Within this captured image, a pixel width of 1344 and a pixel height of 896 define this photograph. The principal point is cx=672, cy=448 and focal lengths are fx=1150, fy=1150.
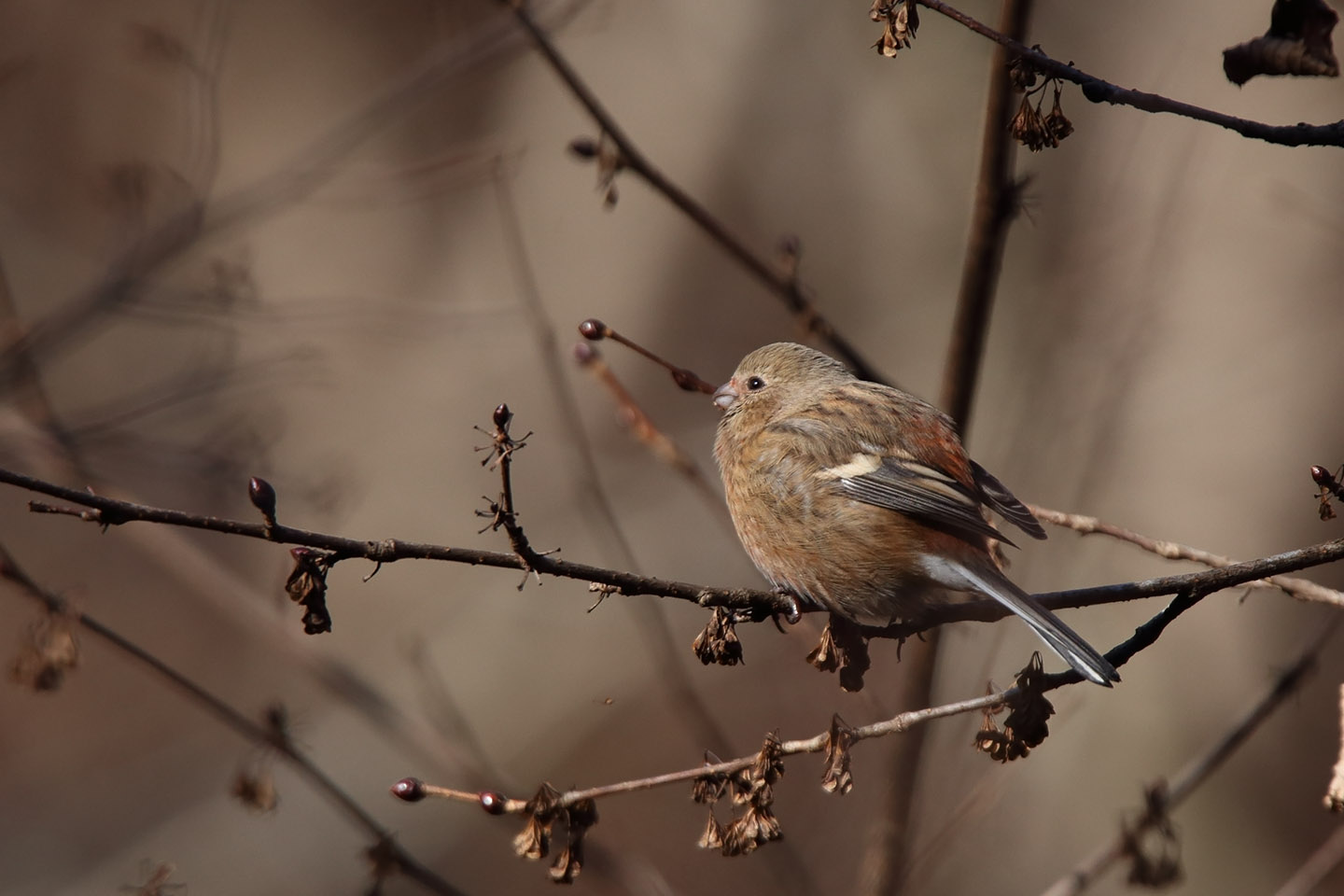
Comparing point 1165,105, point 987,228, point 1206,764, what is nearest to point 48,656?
point 1165,105

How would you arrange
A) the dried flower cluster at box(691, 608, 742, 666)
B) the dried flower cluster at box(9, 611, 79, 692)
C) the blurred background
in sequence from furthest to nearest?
the blurred background
the dried flower cluster at box(9, 611, 79, 692)
the dried flower cluster at box(691, 608, 742, 666)

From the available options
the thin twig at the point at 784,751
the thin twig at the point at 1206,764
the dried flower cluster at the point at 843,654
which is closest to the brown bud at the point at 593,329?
the dried flower cluster at the point at 843,654

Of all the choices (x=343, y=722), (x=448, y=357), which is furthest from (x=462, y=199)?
(x=343, y=722)

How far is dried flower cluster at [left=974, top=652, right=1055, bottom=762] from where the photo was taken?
2.42 metres

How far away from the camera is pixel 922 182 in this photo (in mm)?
10195

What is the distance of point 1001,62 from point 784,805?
18.6 ft

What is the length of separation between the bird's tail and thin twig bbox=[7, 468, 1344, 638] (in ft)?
0.20

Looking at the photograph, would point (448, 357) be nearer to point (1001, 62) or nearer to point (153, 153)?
point (153, 153)

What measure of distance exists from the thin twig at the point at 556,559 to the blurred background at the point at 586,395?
1.79ft

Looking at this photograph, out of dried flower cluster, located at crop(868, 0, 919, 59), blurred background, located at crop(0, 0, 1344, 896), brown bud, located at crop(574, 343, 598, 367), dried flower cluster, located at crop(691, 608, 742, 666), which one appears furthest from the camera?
blurred background, located at crop(0, 0, 1344, 896)

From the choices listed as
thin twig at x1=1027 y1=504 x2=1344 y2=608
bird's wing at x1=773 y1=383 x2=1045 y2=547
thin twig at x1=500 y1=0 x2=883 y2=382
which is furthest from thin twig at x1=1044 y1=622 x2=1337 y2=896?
thin twig at x1=500 y1=0 x2=883 y2=382

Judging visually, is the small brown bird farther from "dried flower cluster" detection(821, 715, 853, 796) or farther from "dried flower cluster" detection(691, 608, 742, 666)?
"dried flower cluster" detection(821, 715, 853, 796)

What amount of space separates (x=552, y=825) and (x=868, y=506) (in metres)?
1.56

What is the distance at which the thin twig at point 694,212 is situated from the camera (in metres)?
3.39
